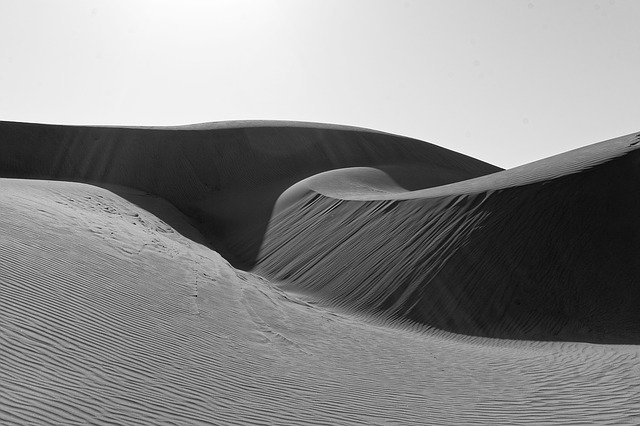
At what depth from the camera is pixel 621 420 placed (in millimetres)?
5648

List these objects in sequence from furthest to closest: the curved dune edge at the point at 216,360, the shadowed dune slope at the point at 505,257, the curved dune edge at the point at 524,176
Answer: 1. the curved dune edge at the point at 524,176
2. the shadowed dune slope at the point at 505,257
3. the curved dune edge at the point at 216,360

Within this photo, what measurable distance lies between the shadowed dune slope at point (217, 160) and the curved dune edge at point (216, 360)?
14.9 m

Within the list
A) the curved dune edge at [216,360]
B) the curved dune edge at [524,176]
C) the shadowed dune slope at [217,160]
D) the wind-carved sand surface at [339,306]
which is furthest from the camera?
the shadowed dune slope at [217,160]

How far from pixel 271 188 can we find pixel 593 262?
2121cm

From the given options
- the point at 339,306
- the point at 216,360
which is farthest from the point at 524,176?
the point at 216,360

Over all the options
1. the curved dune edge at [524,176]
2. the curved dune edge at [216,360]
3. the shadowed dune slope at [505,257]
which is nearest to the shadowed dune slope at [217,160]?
the curved dune edge at [524,176]

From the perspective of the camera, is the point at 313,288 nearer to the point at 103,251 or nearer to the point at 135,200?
the point at 103,251

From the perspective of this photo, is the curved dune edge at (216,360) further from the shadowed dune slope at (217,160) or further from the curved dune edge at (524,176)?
the shadowed dune slope at (217,160)

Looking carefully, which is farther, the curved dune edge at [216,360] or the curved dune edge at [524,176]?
the curved dune edge at [524,176]

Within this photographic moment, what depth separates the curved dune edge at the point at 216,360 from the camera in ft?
16.5

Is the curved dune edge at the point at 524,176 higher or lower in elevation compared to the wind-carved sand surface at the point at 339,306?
higher

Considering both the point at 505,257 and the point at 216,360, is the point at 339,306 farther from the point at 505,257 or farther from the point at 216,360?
the point at 216,360

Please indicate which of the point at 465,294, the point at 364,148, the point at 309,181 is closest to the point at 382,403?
the point at 465,294

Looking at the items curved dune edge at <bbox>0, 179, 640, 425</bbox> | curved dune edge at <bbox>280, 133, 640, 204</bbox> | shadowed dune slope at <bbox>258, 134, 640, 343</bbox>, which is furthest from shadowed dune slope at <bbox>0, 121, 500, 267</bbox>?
curved dune edge at <bbox>0, 179, 640, 425</bbox>
